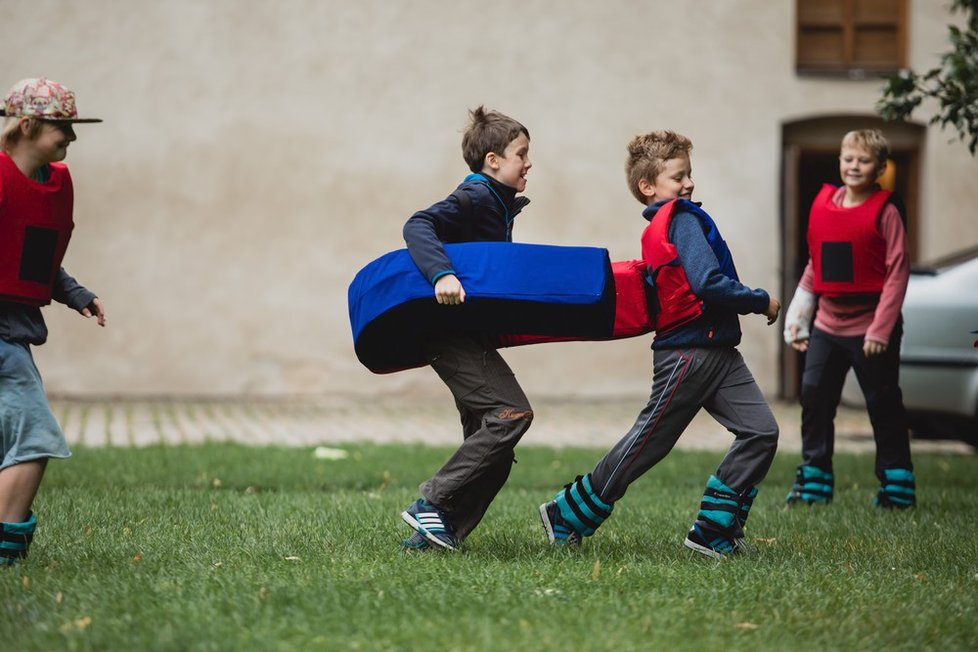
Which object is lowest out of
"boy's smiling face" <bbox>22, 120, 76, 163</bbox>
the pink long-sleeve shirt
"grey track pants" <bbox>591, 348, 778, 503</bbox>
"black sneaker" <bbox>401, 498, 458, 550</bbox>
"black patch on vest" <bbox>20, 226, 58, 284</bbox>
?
"black sneaker" <bbox>401, 498, 458, 550</bbox>

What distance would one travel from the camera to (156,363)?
540 inches

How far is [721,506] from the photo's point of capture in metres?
5.04

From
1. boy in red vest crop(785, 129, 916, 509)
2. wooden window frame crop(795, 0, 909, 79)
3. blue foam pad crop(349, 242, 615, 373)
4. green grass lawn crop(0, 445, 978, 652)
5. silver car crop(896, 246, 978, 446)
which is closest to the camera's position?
green grass lawn crop(0, 445, 978, 652)

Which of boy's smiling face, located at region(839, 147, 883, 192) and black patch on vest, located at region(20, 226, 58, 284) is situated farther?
boy's smiling face, located at region(839, 147, 883, 192)

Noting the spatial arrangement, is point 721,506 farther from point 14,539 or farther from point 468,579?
point 14,539

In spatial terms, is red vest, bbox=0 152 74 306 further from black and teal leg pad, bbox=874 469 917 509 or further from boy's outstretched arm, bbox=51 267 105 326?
black and teal leg pad, bbox=874 469 917 509

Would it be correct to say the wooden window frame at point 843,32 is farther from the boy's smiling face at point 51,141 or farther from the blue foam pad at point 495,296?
the boy's smiling face at point 51,141

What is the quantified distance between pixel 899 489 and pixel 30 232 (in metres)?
4.36

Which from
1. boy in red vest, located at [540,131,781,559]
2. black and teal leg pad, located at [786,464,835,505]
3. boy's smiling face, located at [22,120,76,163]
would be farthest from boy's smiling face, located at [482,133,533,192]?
black and teal leg pad, located at [786,464,835,505]

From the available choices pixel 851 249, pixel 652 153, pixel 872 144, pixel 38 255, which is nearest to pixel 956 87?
pixel 872 144

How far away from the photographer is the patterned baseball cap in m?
4.60

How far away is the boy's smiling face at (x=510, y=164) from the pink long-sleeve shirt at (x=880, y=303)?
2.33 metres

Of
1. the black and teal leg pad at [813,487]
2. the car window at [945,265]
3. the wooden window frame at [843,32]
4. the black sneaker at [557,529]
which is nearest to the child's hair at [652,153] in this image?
the black sneaker at [557,529]

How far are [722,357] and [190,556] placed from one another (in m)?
2.10
